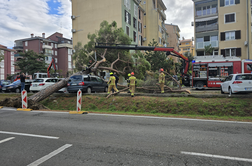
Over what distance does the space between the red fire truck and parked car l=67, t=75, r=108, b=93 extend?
9785mm

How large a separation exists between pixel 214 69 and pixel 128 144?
16150 mm

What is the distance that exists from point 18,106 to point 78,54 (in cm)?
1176

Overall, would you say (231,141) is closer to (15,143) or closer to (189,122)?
(189,122)

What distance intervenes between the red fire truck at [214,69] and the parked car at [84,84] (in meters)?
9.79

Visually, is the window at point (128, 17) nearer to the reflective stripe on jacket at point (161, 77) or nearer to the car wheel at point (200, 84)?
the car wheel at point (200, 84)

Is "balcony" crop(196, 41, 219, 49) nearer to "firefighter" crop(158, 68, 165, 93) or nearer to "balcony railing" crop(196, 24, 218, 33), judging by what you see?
"balcony railing" crop(196, 24, 218, 33)

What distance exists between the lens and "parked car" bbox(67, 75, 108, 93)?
14578 millimetres

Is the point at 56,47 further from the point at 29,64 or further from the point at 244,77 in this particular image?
the point at 244,77

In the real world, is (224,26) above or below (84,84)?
above

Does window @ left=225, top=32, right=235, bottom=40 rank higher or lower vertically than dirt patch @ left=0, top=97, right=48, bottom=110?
higher

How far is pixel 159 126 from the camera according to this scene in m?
6.49

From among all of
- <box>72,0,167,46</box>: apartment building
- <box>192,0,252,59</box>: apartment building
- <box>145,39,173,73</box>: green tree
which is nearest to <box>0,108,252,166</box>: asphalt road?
<box>72,0,167,46</box>: apartment building

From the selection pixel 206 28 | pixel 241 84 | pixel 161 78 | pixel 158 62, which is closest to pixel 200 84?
pixel 161 78

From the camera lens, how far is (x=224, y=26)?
103 ft
